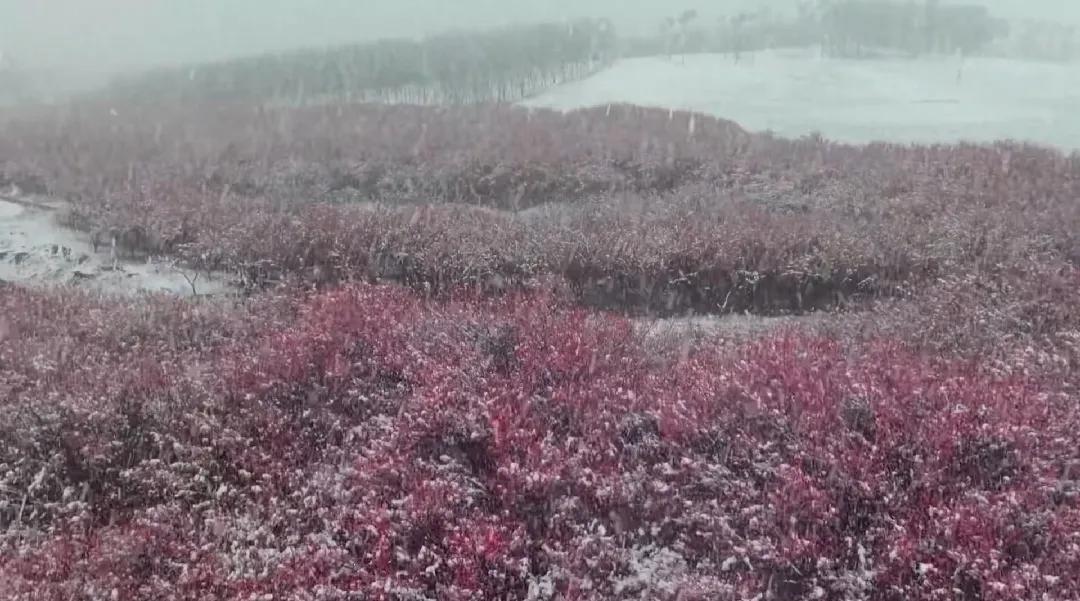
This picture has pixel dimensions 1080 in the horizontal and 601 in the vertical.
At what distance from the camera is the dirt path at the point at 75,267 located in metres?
18.0

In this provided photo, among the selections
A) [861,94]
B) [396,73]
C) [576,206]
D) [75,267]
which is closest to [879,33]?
[861,94]

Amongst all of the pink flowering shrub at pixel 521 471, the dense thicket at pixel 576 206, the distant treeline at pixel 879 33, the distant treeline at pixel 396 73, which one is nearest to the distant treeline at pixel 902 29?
the distant treeline at pixel 879 33

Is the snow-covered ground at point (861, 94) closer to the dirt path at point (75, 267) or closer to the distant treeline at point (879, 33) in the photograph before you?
the distant treeline at point (879, 33)

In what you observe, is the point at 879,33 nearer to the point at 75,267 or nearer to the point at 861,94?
the point at 861,94

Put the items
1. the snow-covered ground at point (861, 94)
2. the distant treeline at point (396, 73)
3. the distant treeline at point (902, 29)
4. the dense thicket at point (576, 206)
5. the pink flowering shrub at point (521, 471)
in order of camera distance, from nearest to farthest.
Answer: the pink flowering shrub at point (521, 471)
the dense thicket at point (576, 206)
the snow-covered ground at point (861, 94)
the distant treeline at point (396, 73)
the distant treeline at point (902, 29)

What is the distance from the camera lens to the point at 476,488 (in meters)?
8.83

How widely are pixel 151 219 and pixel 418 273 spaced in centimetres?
811

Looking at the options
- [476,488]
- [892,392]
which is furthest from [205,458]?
[892,392]

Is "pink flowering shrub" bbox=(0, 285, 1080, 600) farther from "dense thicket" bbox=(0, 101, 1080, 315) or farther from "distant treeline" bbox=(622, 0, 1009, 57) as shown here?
"distant treeline" bbox=(622, 0, 1009, 57)

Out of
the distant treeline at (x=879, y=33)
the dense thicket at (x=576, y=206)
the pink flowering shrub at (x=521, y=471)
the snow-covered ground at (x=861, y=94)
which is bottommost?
the pink flowering shrub at (x=521, y=471)

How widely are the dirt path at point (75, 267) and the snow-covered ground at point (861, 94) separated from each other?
39653 millimetres

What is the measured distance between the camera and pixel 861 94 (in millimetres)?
67438

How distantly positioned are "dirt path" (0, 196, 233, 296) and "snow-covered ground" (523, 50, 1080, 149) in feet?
130

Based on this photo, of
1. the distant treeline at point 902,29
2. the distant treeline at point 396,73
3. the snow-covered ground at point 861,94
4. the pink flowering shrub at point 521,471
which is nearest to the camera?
the pink flowering shrub at point 521,471
